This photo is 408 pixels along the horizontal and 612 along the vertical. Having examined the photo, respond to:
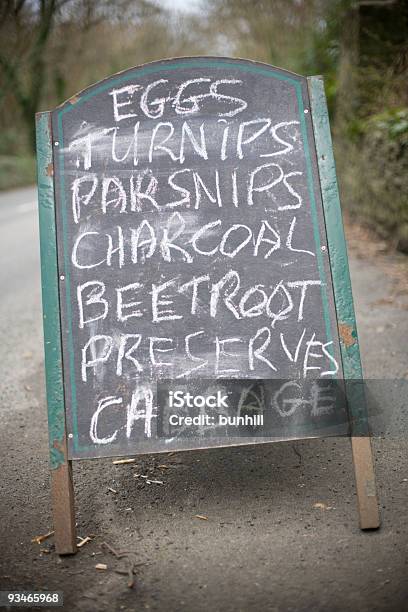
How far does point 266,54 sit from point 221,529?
70.4 feet

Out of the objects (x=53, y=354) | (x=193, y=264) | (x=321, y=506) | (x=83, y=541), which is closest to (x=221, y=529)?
(x=321, y=506)

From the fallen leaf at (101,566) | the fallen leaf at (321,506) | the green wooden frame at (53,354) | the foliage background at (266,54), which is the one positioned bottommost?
the fallen leaf at (101,566)

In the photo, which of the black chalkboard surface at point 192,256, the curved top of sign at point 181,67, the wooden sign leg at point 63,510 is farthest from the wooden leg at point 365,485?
the curved top of sign at point 181,67

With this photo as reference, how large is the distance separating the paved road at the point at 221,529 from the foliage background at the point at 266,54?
4.97 m

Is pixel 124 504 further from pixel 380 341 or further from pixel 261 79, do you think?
pixel 380 341

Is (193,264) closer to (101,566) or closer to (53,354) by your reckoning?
(53,354)

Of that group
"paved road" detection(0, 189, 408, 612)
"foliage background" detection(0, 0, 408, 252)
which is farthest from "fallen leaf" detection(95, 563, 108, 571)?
"foliage background" detection(0, 0, 408, 252)

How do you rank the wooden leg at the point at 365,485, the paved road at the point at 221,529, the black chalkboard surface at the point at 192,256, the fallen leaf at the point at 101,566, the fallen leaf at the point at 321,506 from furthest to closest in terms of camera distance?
the fallen leaf at the point at 321,506, the black chalkboard surface at the point at 192,256, the wooden leg at the point at 365,485, the fallen leaf at the point at 101,566, the paved road at the point at 221,529

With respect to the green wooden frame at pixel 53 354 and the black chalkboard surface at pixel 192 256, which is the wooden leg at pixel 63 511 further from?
the black chalkboard surface at pixel 192 256

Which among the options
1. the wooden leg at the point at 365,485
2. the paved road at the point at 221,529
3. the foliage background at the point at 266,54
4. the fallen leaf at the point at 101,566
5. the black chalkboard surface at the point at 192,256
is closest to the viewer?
the paved road at the point at 221,529

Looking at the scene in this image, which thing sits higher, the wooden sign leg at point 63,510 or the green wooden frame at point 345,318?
the green wooden frame at point 345,318

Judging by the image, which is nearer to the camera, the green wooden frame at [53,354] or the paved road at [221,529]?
the paved road at [221,529]

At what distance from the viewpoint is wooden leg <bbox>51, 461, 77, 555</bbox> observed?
293cm

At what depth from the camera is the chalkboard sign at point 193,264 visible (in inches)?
119
